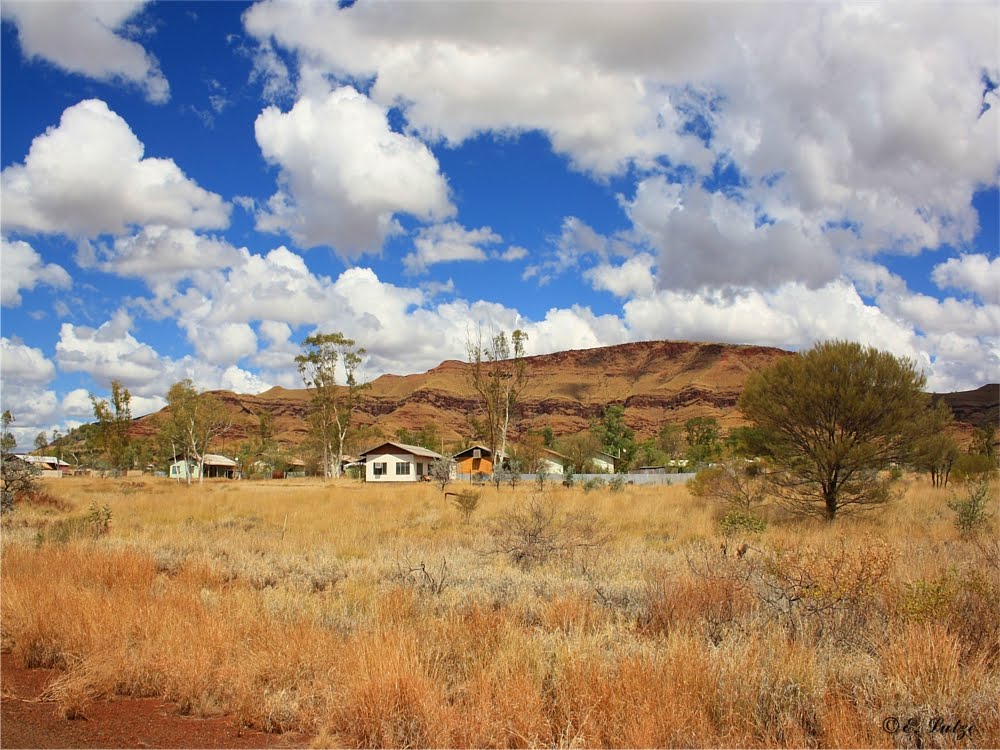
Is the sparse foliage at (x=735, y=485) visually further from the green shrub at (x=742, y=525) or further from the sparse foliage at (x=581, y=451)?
the sparse foliage at (x=581, y=451)

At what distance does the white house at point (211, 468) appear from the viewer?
85688 millimetres

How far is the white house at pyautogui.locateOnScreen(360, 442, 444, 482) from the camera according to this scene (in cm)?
6875

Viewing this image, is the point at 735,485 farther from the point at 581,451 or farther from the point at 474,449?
the point at 474,449

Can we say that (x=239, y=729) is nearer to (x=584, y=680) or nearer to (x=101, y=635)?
(x=101, y=635)

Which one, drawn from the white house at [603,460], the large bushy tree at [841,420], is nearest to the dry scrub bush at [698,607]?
the large bushy tree at [841,420]

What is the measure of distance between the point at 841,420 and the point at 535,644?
51.4ft

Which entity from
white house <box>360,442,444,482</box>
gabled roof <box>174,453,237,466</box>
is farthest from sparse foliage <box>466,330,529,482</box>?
gabled roof <box>174,453,237,466</box>

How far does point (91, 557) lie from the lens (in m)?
9.85

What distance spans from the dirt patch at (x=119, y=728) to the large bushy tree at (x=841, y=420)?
17.2 meters

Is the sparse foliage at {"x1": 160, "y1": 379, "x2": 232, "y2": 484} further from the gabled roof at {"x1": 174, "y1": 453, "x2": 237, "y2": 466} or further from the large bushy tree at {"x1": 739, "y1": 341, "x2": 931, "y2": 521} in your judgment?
the large bushy tree at {"x1": 739, "y1": 341, "x2": 931, "y2": 521}

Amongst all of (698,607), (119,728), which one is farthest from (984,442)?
(119,728)

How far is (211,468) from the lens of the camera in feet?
320

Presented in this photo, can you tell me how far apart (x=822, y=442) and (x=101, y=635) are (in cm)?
1795

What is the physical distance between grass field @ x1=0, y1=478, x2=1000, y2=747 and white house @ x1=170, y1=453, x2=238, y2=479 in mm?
81714
